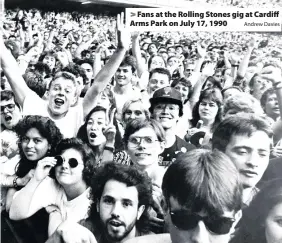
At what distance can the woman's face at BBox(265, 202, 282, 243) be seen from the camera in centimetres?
151

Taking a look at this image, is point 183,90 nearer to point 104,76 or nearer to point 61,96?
point 104,76

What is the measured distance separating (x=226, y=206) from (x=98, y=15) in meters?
0.83

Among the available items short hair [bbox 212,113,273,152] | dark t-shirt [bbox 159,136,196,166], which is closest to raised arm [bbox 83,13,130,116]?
dark t-shirt [bbox 159,136,196,166]

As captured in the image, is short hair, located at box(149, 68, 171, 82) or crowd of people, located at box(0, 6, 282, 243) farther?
short hair, located at box(149, 68, 171, 82)

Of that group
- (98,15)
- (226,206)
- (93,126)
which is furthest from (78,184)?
(98,15)

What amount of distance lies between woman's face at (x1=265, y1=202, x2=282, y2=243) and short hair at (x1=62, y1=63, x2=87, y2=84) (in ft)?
2.69

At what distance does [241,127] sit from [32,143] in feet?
2.50

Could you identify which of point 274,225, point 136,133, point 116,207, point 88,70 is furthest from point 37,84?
point 274,225

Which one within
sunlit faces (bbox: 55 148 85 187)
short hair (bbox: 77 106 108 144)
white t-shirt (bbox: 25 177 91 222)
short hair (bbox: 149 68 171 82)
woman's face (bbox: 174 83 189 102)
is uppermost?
short hair (bbox: 149 68 171 82)

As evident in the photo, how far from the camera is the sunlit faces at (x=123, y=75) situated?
1630 mm

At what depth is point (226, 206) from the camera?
59.1 inches

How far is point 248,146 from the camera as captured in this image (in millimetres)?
1530

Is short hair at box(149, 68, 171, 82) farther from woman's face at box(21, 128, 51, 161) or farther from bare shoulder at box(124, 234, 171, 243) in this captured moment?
bare shoulder at box(124, 234, 171, 243)

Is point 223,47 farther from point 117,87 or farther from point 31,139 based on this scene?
point 31,139
